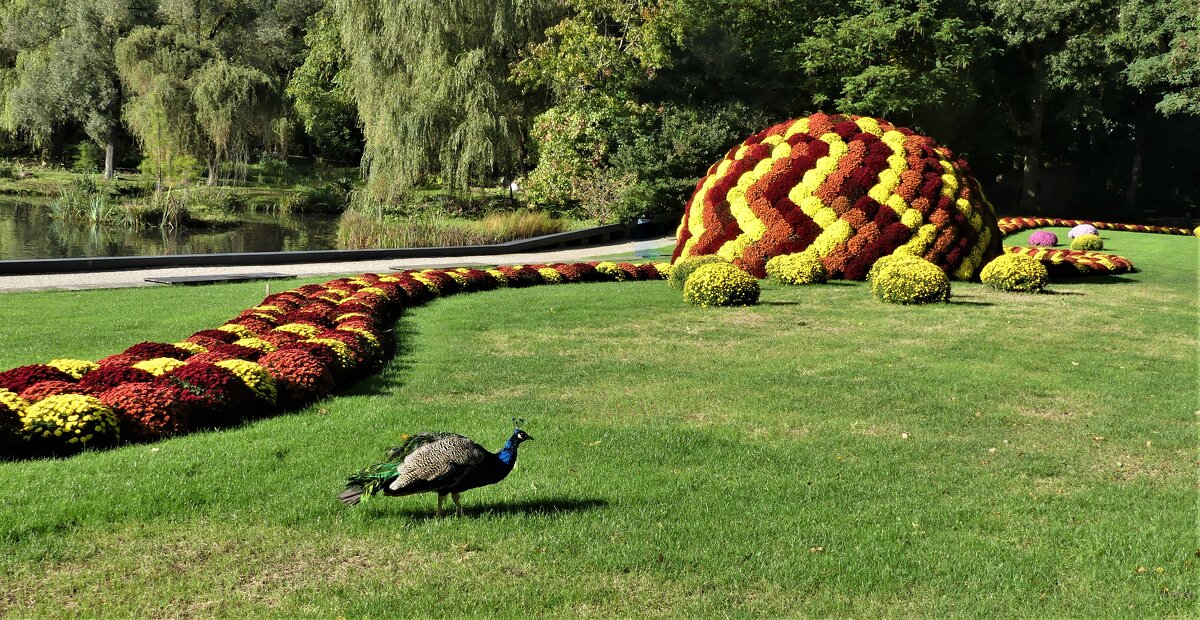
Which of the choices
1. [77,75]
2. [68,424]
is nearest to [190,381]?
[68,424]

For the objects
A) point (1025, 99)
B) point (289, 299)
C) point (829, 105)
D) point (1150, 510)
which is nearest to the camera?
point (1150, 510)

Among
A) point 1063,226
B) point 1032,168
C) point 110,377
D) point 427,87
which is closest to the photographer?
point 110,377

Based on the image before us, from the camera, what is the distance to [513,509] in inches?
233

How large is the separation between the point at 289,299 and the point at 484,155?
18421mm

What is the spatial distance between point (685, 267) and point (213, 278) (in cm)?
838

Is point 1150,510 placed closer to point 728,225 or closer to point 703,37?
point 728,225

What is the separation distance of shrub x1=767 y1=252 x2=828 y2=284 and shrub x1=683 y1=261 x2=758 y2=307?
2.54 metres

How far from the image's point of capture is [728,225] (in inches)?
748

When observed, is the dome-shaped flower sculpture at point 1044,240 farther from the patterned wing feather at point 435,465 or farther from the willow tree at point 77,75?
the willow tree at point 77,75

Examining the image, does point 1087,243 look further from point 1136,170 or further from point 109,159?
point 109,159

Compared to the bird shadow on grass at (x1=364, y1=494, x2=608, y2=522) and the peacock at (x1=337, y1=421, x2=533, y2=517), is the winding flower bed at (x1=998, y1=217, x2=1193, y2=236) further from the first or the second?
the peacock at (x1=337, y1=421, x2=533, y2=517)

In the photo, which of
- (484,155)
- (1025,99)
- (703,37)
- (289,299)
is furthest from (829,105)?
(289,299)

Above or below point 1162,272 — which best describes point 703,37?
above

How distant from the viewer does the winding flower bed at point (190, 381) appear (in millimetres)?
6816
